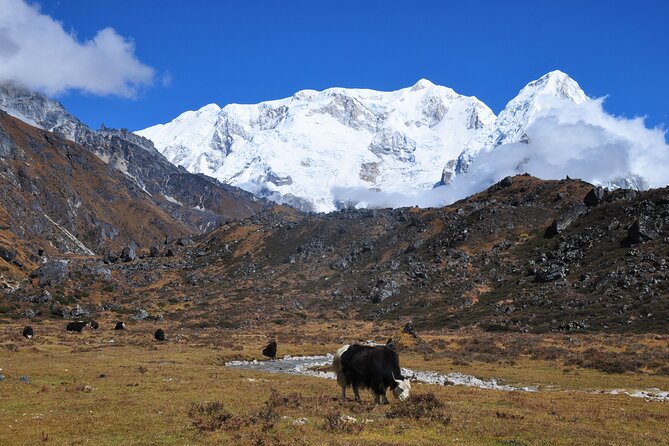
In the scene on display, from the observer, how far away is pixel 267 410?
69.7 feet

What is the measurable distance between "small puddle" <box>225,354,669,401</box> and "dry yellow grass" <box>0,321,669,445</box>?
6.90ft

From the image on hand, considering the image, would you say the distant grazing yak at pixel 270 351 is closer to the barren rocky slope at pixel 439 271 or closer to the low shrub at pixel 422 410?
the low shrub at pixel 422 410

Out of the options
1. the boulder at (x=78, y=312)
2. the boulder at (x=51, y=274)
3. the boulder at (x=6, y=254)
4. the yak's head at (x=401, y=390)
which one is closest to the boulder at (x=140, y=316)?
the boulder at (x=78, y=312)

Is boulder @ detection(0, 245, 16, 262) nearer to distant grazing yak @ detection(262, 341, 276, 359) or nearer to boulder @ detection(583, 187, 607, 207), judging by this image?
distant grazing yak @ detection(262, 341, 276, 359)

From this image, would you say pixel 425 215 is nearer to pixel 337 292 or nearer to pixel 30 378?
pixel 337 292

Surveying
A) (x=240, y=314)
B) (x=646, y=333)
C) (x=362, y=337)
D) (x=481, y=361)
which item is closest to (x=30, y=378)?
(x=481, y=361)

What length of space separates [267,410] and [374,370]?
465 centimetres

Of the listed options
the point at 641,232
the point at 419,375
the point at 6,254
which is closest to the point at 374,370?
the point at 419,375

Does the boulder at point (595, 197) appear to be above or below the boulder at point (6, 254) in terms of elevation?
above

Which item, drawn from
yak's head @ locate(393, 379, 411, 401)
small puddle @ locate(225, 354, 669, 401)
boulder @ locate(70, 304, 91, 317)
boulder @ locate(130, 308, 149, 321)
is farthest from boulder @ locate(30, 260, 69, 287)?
yak's head @ locate(393, 379, 411, 401)

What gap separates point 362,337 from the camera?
77312 millimetres

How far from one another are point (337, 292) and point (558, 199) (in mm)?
63721

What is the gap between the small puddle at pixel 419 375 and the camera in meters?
32.6

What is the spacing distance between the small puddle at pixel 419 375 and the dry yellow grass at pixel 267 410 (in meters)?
2.10
